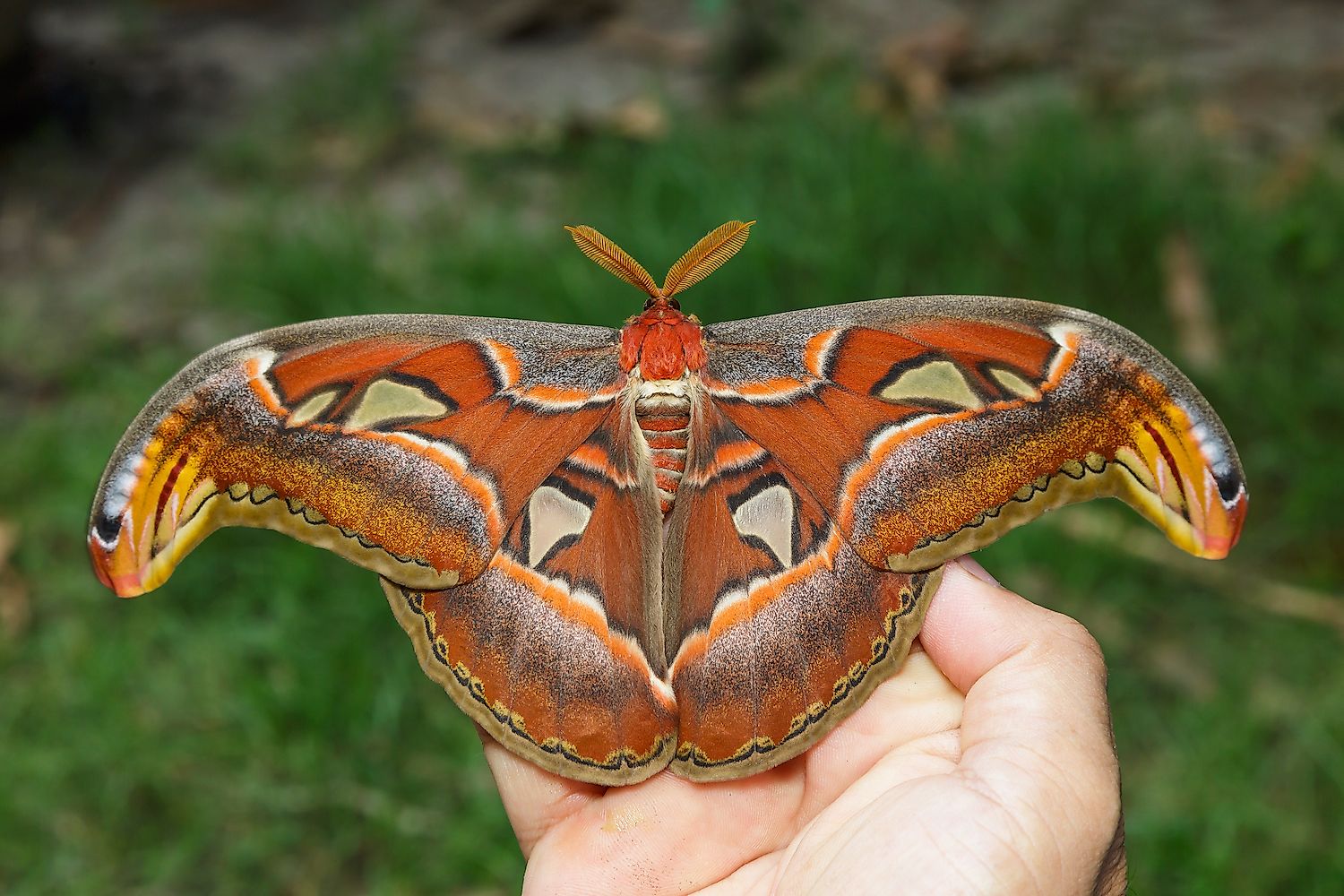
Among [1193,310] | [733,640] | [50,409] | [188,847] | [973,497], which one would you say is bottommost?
[188,847]

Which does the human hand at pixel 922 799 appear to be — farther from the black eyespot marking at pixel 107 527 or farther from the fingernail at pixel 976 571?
the black eyespot marking at pixel 107 527

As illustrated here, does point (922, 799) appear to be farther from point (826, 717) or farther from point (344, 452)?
point (344, 452)

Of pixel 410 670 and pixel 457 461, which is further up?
pixel 457 461

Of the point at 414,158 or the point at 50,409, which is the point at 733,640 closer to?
the point at 50,409

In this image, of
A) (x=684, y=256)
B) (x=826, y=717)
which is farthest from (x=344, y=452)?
(x=826, y=717)

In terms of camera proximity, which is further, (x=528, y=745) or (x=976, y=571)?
(x=976, y=571)

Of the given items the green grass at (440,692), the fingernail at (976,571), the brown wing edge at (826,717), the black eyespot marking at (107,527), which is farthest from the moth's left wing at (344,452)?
the green grass at (440,692)

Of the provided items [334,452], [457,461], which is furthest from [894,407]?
[334,452]
